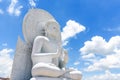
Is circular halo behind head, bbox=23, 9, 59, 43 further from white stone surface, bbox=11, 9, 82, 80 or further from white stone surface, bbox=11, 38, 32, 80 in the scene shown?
white stone surface, bbox=11, 38, 32, 80

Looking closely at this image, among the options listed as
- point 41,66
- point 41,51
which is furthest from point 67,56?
point 41,66

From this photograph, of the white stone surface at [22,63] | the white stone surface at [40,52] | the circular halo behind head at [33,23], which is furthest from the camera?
the circular halo behind head at [33,23]

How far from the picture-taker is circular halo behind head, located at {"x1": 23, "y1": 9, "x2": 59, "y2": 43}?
24.3 feet

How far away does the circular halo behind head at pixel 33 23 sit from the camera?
7.42 m

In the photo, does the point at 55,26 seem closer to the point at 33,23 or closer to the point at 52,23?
the point at 52,23

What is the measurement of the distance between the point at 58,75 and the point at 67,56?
4.01 feet

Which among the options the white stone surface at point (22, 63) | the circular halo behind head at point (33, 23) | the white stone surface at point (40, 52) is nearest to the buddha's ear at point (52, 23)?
the white stone surface at point (40, 52)

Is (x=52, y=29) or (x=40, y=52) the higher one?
(x=52, y=29)

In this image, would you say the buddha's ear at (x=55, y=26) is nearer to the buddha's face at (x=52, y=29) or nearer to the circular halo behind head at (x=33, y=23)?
the buddha's face at (x=52, y=29)

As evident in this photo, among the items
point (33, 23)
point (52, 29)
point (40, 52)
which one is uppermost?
point (33, 23)

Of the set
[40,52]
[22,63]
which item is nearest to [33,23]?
[40,52]

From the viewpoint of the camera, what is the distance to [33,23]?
7.59 meters

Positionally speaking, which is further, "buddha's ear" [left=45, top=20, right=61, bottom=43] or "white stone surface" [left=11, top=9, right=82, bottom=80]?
"buddha's ear" [left=45, top=20, right=61, bottom=43]

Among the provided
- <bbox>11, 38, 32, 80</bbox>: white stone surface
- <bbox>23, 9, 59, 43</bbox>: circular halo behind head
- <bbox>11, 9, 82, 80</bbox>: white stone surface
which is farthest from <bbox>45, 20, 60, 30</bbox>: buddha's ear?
<bbox>11, 38, 32, 80</bbox>: white stone surface
